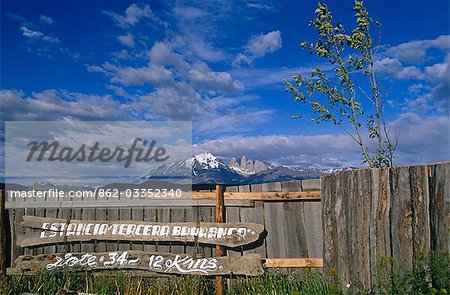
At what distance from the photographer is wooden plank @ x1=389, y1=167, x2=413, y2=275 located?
452cm

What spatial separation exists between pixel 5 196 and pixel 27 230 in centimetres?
70

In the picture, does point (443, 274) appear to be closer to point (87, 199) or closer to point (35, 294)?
point (35, 294)

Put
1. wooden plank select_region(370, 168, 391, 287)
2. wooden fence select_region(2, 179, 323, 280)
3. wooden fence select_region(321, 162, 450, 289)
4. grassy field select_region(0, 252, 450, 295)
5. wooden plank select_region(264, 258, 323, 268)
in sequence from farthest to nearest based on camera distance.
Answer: wooden fence select_region(2, 179, 323, 280) → wooden plank select_region(264, 258, 323, 268) → grassy field select_region(0, 252, 450, 295) → wooden plank select_region(370, 168, 391, 287) → wooden fence select_region(321, 162, 450, 289)

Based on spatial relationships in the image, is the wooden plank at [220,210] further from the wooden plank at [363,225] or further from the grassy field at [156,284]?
the wooden plank at [363,225]

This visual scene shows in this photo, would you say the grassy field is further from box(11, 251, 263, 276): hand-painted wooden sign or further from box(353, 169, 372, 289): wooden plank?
box(353, 169, 372, 289): wooden plank

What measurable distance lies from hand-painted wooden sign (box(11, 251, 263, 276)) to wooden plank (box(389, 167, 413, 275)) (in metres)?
3.08

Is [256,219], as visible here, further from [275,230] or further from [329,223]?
[329,223]

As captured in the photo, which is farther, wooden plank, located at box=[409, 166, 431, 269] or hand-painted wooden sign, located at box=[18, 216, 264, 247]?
hand-painted wooden sign, located at box=[18, 216, 264, 247]

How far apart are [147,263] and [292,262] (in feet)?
7.45

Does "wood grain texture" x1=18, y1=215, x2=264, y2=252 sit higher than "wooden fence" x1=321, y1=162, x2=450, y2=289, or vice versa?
"wooden fence" x1=321, y1=162, x2=450, y2=289

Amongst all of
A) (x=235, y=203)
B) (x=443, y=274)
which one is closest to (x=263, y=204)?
(x=235, y=203)

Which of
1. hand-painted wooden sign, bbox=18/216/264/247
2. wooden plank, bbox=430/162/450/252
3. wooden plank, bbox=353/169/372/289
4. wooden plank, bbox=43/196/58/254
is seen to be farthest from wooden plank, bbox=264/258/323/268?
wooden plank, bbox=43/196/58/254

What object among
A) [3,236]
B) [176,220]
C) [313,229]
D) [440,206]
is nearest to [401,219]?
[440,206]

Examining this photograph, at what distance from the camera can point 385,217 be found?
4.81 metres
